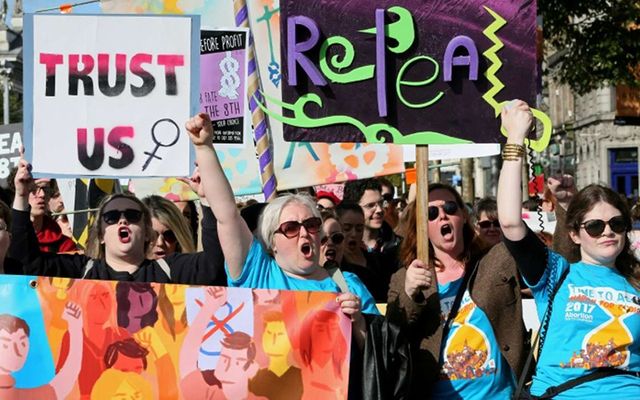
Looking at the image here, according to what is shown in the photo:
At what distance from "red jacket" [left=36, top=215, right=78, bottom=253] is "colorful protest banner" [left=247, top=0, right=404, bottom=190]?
1512 millimetres

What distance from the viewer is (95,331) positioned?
467 cm

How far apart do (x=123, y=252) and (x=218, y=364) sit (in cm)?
76

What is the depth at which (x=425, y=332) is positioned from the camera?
15.4ft

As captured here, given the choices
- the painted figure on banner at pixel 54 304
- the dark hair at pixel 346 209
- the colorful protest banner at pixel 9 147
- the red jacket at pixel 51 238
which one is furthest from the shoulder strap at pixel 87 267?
the colorful protest banner at pixel 9 147

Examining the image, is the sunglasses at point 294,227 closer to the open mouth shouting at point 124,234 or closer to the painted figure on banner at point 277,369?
the painted figure on banner at point 277,369

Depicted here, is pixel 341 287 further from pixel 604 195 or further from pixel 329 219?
pixel 329 219

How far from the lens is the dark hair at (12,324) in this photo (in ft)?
15.5

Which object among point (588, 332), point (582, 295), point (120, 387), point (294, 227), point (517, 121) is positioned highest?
point (517, 121)

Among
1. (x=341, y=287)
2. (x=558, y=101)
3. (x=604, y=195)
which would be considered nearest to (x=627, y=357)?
(x=604, y=195)

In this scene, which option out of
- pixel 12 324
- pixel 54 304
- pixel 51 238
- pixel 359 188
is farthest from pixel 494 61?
pixel 359 188

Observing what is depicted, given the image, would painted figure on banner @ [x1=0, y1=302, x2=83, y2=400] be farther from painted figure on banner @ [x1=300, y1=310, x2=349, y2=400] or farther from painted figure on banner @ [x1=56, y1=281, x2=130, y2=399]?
painted figure on banner @ [x1=300, y1=310, x2=349, y2=400]

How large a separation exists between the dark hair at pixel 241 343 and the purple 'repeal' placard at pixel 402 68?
819 millimetres

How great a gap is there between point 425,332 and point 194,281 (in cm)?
97

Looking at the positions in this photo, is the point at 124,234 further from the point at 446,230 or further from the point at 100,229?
the point at 446,230
